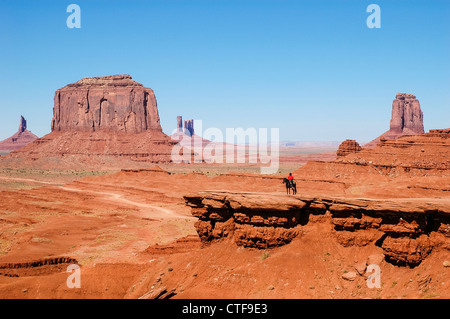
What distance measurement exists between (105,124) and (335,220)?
13602cm

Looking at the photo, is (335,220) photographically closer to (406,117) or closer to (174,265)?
(174,265)

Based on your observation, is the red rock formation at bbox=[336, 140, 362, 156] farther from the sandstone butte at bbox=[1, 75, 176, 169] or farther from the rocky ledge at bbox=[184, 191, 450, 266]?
the sandstone butte at bbox=[1, 75, 176, 169]

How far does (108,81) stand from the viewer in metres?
150

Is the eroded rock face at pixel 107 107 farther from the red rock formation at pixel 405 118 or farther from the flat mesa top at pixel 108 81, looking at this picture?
the red rock formation at pixel 405 118

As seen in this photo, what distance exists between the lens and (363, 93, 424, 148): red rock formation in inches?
5871

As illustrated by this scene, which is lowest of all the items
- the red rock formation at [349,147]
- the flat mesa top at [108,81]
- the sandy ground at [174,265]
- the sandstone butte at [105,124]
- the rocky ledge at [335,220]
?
the sandy ground at [174,265]

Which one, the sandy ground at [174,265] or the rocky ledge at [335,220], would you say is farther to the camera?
the sandy ground at [174,265]

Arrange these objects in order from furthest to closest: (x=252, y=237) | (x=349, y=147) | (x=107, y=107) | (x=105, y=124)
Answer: (x=107, y=107)
(x=105, y=124)
(x=349, y=147)
(x=252, y=237)

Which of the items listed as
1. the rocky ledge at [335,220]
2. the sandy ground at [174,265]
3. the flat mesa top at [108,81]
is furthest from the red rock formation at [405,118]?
the rocky ledge at [335,220]

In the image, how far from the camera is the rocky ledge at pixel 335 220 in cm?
1348

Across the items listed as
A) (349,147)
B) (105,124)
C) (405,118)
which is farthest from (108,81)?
(405,118)

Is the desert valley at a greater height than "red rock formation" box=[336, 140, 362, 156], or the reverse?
"red rock formation" box=[336, 140, 362, 156]

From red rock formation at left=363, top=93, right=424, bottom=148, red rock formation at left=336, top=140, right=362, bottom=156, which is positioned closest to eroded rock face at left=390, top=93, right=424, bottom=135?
red rock formation at left=363, top=93, right=424, bottom=148
